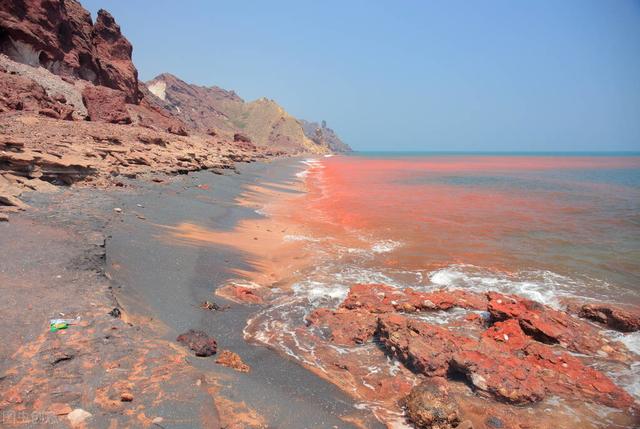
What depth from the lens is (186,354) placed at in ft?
12.3

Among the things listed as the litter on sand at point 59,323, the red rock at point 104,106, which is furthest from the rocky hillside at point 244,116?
the litter on sand at point 59,323

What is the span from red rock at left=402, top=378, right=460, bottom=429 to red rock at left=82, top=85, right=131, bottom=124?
24.8m

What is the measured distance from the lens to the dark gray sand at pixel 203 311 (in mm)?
3445

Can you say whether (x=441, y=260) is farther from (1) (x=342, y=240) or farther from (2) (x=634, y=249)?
(2) (x=634, y=249)

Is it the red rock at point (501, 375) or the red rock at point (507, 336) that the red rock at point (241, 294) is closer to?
the red rock at point (501, 375)

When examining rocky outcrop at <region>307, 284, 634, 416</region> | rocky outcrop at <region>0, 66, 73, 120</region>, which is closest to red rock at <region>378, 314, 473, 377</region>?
rocky outcrop at <region>307, 284, 634, 416</region>

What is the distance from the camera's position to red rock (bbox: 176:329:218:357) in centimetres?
400

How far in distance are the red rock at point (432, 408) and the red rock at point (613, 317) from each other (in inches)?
153

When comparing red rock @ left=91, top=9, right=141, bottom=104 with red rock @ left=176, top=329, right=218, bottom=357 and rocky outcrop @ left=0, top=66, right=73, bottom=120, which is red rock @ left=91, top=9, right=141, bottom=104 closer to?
rocky outcrop @ left=0, top=66, right=73, bottom=120

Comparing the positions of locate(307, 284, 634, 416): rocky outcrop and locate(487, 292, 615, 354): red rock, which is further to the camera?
locate(487, 292, 615, 354): red rock

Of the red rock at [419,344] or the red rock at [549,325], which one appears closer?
the red rock at [419,344]

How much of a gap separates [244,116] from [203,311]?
120 metres

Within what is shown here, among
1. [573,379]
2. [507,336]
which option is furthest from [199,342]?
[573,379]

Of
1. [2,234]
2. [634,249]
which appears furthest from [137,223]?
[634,249]
